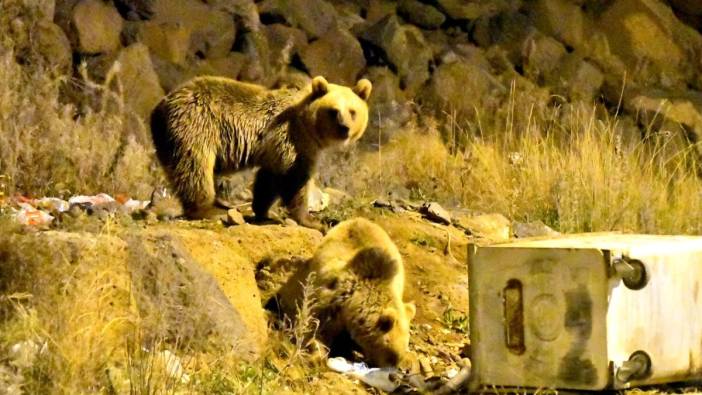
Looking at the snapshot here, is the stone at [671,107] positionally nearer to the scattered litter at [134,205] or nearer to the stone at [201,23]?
the stone at [201,23]

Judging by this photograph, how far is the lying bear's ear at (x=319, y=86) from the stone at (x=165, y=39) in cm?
357

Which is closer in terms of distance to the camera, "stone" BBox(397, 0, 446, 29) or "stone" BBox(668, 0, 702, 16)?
"stone" BBox(397, 0, 446, 29)

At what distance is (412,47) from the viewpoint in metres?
13.9

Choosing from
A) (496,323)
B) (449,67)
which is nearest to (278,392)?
(496,323)

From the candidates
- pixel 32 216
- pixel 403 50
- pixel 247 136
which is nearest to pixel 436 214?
pixel 247 136

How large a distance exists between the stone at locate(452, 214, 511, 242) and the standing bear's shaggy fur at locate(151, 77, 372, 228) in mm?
977

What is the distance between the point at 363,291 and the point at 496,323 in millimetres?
1052

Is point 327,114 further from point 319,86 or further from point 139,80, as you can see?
point 139,80

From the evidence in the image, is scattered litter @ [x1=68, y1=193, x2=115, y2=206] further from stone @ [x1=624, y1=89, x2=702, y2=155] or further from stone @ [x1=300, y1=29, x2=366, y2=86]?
stone @ [x1=624, y1=89, x2=702, y2=155]

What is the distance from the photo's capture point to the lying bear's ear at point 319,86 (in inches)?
330

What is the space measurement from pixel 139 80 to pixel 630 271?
6.47 m

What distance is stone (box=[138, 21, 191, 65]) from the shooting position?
11695 millimetres

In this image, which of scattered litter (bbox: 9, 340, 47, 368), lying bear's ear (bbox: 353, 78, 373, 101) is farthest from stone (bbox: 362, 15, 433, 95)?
scattered litter (bbox: 9, 340, 47, 368)

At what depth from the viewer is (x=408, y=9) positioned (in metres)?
14.5
